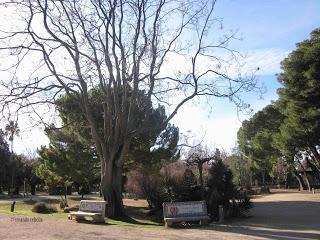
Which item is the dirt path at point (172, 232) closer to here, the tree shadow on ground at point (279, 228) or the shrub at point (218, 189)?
the tree shadow on ground at point (279, 228)

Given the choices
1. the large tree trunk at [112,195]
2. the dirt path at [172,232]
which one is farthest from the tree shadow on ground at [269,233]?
the large tree trunk at [112,195]

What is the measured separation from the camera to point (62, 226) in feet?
58.4

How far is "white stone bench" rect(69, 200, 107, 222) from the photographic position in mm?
20109

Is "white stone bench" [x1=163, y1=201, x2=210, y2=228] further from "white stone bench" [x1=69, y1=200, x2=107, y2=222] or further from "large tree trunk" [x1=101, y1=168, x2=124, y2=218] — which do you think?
"large tree trunk" [x1=101, y1=168, x2=124, y2=218]

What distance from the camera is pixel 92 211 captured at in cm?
2069

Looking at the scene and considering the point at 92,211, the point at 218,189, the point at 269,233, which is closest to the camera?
the point at 269,233

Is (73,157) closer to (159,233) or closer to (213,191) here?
(213,191)

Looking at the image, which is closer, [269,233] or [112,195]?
[269,233]

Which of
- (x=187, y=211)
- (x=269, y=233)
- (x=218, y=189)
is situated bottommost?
(x=269, y=233)

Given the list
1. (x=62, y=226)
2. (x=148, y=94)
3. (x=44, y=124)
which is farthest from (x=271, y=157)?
(x=62, y=226)

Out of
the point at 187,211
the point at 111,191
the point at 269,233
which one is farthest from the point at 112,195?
the point at 269,233

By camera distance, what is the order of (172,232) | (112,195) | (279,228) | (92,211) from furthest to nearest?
(112,195) < (92,211) < (279,228) < (172,232)

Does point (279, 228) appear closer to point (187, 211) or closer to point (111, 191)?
point (187, 211)

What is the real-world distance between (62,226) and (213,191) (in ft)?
25.1
